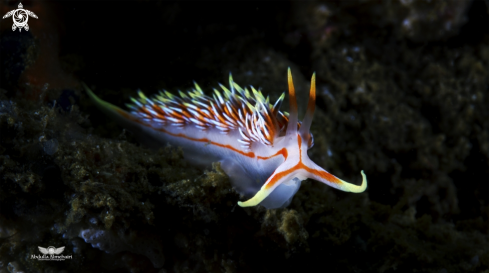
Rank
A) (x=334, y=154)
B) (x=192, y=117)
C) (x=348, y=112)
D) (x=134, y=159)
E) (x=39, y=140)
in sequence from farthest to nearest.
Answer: (x=348, y=112), (x=334, y=154), (x=192, y=117), (x=134, y=159), (x=39, y=140)

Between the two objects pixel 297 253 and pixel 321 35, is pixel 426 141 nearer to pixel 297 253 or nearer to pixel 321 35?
pixel 321 35

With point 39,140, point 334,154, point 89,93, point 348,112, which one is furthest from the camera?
point 348,112

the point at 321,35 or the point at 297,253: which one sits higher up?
the point at 321,35

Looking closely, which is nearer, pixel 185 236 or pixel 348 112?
pixel 185 236

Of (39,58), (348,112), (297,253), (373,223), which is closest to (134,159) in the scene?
(297,253)
